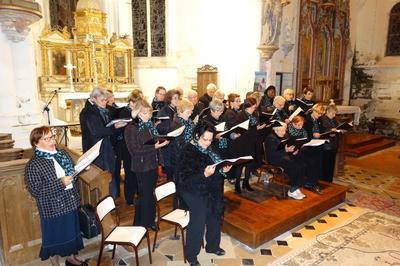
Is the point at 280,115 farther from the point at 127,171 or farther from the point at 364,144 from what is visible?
the point at 364,144

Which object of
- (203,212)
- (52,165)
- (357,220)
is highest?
(52,165)

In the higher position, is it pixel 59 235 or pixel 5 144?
pixel 5 144

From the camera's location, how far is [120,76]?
413 inches

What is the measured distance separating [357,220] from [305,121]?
6.28ft

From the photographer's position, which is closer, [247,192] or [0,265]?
[0,265]

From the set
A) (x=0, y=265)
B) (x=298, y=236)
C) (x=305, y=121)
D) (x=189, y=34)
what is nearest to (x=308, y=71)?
(x=189, y=34)

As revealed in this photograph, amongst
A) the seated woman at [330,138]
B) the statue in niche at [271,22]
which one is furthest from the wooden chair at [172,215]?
the statue in niche at [271,22]

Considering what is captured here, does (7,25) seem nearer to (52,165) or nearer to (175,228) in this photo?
(52,165)

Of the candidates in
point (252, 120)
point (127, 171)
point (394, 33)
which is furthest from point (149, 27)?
point (394, 33)

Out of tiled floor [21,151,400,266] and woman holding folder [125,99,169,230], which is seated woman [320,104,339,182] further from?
woman holding folder [125,99,169,230]

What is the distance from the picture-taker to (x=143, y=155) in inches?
145

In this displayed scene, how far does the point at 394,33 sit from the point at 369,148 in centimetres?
495

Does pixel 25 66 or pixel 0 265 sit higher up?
pixel 25 66

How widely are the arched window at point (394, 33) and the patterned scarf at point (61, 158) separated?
12.5m
